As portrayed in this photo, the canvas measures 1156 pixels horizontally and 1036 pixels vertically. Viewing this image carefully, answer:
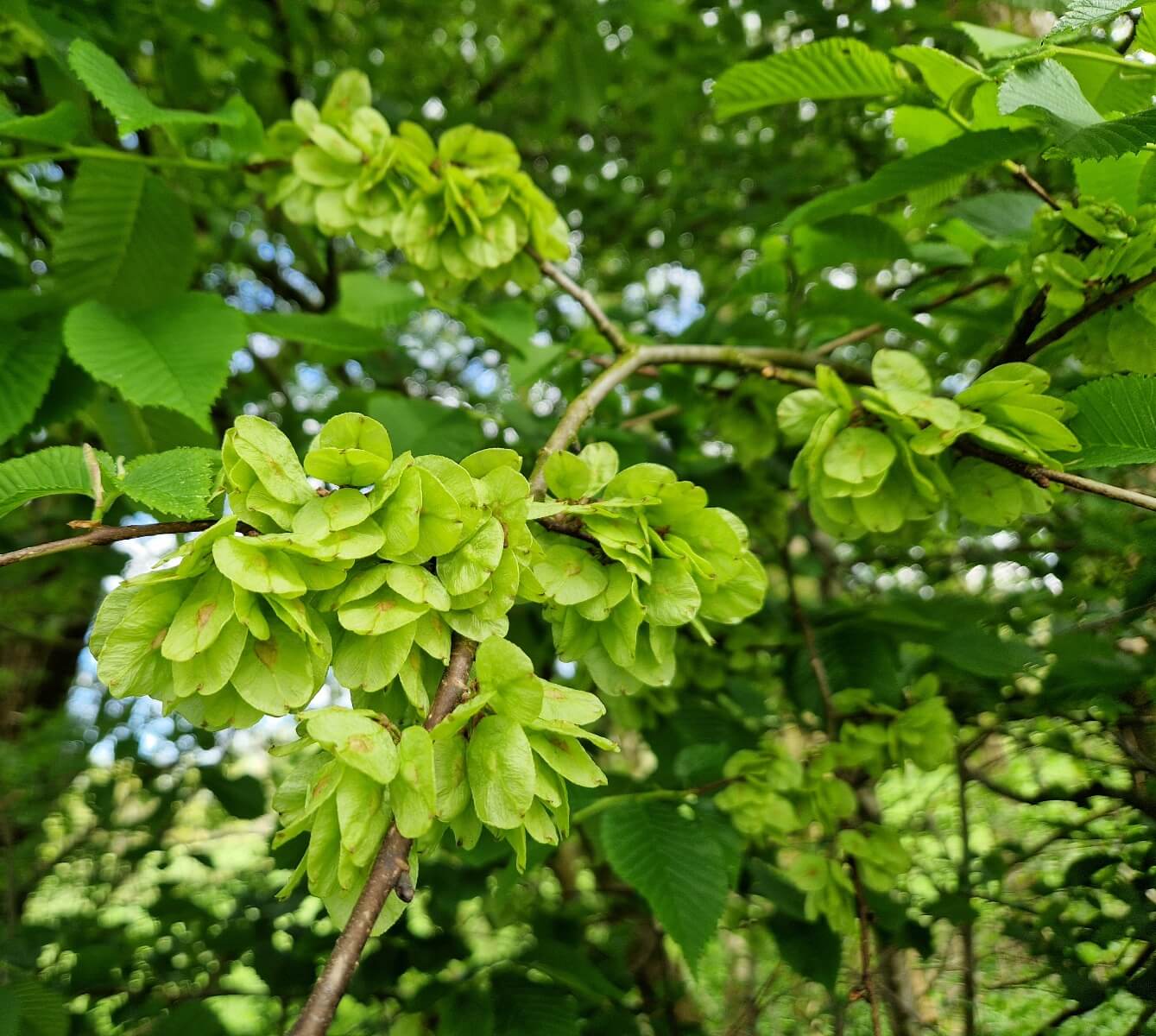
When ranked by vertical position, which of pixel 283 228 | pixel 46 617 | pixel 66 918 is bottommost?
pixel 66 918

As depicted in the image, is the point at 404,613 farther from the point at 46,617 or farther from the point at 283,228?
the point at 46,617

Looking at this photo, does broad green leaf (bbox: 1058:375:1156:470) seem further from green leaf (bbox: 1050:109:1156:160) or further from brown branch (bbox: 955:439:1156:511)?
green leaf (bbox: 1050:109:1156:160)

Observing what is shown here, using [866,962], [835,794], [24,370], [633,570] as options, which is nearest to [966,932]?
[835,794]

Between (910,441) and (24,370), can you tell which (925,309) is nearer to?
(910,441)

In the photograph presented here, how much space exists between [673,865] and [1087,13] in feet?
4.03

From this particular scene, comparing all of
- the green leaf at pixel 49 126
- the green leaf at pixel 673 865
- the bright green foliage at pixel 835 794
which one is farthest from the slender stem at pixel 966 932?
the green leaf at pixel 49 126

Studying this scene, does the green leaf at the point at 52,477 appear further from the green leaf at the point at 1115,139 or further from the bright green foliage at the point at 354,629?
the green leaf at the point at 1115,139

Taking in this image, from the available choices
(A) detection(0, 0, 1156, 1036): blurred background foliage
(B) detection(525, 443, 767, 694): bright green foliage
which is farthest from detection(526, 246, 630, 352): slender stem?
(B) detection(525, 443, 767, 694): bright green foliage

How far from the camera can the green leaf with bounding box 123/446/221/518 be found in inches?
28.9

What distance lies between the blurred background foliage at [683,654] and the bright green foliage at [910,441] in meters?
0.34

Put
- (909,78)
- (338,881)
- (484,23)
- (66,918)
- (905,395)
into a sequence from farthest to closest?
(484,23)
(66,918)
(909,78)
(905,395)
(338,881)

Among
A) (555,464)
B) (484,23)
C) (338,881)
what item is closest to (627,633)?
(555,464)

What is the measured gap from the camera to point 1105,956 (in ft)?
5.02

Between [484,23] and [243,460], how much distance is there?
10.7ft
